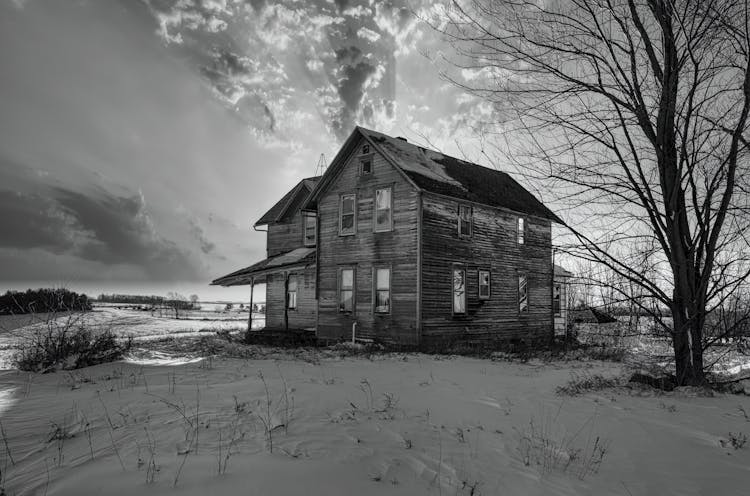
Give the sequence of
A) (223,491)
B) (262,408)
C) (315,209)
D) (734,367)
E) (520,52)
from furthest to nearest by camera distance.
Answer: (315,209) → (734,367) → (520,52) → (262,408) → (223,491)

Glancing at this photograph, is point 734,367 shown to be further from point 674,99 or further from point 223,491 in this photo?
point 223,491

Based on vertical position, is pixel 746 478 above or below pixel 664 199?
below

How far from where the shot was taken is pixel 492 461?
4.91m

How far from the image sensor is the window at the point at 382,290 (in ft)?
60.8

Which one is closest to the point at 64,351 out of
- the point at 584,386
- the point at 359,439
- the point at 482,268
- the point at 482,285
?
the point at 359,439

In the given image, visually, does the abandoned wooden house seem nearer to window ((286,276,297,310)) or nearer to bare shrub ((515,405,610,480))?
window ((286,276,297,310))

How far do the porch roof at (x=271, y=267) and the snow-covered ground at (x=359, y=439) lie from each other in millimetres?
12731

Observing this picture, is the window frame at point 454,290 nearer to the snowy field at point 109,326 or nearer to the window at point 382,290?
the window at point 382,290

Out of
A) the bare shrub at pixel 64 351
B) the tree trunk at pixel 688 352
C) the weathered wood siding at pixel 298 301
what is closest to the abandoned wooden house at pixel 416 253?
the weathered wood siding at pixel 298 301

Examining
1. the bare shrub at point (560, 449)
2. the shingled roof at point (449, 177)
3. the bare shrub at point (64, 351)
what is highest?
the shingled roof at point (449, 177)

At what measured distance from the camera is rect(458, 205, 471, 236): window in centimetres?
1940

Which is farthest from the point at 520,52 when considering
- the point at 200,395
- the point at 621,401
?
the point at 200,395

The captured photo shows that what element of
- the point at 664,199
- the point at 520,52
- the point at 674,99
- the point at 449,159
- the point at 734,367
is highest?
the point at 449,159

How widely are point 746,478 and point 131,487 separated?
5.86 meters
